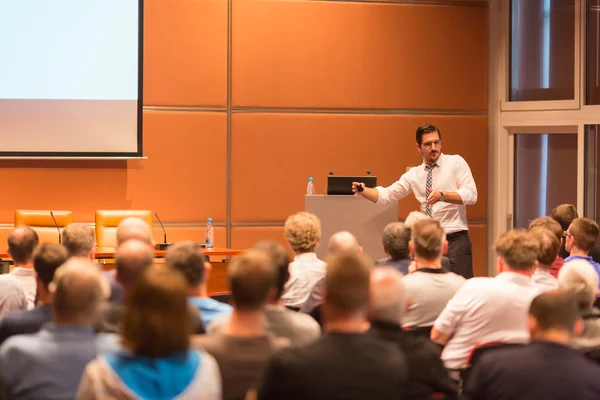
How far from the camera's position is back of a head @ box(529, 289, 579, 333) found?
2.46 m

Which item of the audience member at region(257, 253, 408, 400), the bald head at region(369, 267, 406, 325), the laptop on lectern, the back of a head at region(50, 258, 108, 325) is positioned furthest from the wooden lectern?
the audience member at region(257, 253, 408, 400)

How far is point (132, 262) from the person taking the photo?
3.09 metres

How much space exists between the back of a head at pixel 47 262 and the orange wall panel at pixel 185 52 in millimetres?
4322

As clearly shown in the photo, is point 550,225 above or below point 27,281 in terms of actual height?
above

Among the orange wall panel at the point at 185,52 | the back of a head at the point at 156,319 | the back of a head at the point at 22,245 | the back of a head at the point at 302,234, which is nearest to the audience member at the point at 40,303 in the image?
the back of a head at the point at 22,245

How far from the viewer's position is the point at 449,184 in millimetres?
6402

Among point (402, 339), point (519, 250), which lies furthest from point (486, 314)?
point (402, 339)

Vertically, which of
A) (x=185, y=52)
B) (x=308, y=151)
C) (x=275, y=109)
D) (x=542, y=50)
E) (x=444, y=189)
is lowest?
(x=444, y=189)

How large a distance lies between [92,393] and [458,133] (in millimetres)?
6365

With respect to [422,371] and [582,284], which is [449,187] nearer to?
→ [582,284]

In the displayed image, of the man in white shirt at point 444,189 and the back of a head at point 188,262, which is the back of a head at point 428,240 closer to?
the back of a head at point 188,262

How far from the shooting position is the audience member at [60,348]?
93.9 inches

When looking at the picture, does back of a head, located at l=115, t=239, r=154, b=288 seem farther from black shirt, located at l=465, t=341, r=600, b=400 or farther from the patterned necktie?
the patterned necktie

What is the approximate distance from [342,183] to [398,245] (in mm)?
2239
